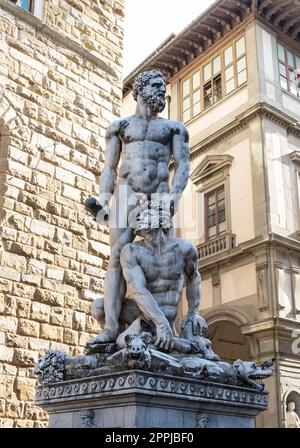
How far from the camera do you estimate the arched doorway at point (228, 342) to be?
16.6 m

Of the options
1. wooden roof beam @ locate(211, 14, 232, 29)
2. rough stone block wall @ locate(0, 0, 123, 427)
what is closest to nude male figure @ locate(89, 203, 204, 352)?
rough stone block wall @ locate(0, 0, 123, 427)

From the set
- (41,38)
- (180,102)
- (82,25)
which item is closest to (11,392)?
(41,38)

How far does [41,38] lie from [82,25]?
1079mm

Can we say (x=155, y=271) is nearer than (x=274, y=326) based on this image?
Yes

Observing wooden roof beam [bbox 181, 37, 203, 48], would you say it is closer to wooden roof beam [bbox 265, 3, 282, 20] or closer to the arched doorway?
wooden roof beam [bbox 265, 3, 282, 20]

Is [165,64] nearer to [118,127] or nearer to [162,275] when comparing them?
[118,127]

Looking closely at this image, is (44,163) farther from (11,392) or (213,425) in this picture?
(213,425)

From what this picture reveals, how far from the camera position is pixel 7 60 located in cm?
854

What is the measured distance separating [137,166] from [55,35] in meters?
5.17

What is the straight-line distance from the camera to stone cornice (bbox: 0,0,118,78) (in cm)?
880

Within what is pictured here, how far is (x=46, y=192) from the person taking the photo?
28.0ft

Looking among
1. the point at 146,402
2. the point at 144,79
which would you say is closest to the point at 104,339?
the point at 146,402

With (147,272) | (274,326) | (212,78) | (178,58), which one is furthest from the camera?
(178,58)

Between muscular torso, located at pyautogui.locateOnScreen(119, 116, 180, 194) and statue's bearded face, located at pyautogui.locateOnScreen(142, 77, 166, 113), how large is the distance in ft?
0.44
